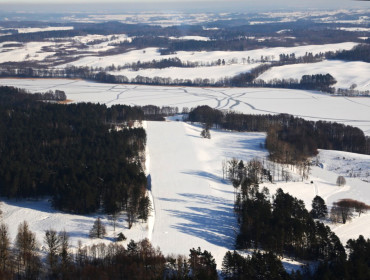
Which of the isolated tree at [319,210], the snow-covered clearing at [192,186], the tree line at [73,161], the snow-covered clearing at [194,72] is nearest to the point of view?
the snow-covered clearing at [192,186]

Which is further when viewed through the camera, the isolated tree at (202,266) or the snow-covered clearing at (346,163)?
the snow-covered clearing at (346,163)

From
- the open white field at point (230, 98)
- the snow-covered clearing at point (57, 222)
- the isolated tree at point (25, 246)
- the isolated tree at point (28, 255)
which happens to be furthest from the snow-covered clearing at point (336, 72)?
the isolated tree at point (28, 255)

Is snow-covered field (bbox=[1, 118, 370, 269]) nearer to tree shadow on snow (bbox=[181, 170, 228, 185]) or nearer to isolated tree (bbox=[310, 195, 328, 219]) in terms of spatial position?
tree shadow on snow (bbox=[181, 170, 228, 185])

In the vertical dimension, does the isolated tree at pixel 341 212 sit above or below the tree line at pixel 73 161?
below

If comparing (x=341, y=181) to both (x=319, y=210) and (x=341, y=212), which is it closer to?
(x=341, y=212)

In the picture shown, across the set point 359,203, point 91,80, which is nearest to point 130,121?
point 359,203

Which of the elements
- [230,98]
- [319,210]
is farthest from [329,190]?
[230,98]

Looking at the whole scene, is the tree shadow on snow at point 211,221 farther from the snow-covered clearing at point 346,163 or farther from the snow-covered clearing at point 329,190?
the snow-covered clearing at point 346,163
